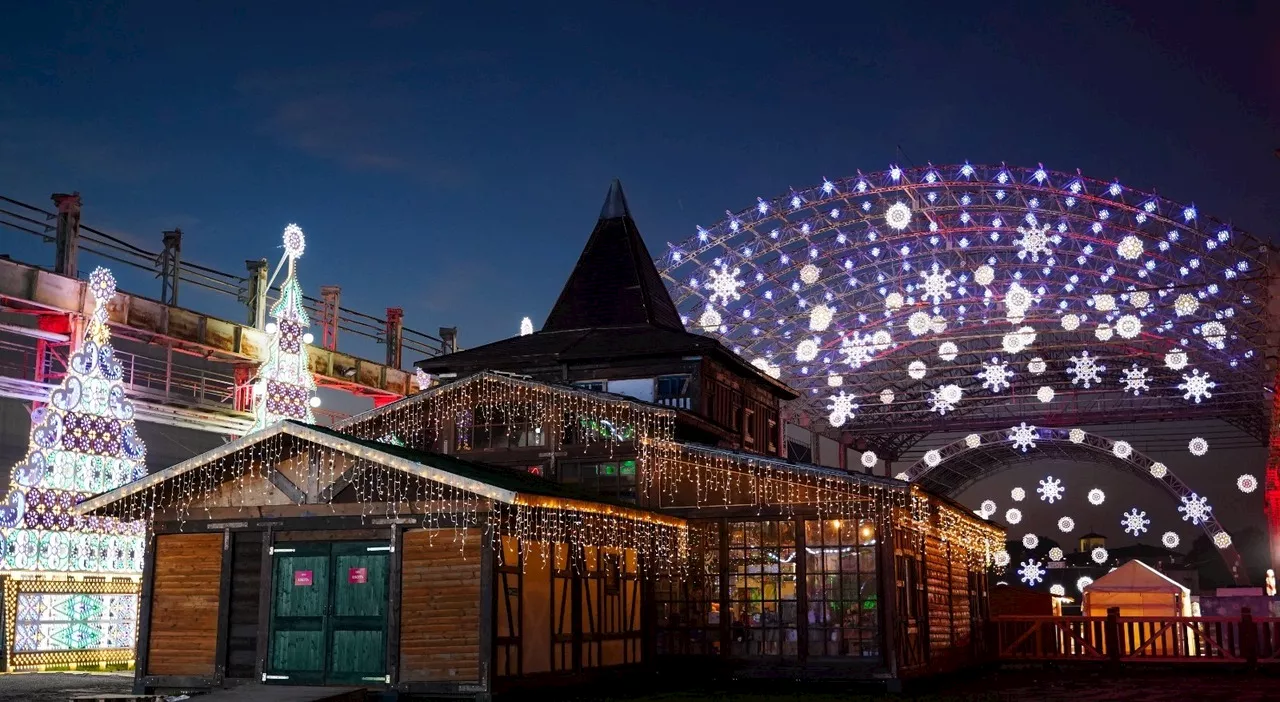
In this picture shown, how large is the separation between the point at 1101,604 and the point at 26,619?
2888 cm

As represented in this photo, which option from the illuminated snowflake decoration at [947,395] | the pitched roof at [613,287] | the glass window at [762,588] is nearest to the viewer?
the glass window at [762,588]

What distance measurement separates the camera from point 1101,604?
3722cm

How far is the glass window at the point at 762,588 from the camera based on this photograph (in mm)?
22875

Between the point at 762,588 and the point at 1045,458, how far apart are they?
6413cm

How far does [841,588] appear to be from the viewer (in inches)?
888

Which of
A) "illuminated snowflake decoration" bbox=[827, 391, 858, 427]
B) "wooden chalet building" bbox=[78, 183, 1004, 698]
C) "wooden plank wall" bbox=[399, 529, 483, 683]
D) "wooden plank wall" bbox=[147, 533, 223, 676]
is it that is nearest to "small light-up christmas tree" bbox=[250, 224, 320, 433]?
"wooden chalet building" bbox=[78, 183, 1004, 698]

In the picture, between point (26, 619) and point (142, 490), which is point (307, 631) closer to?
point (142, 490)

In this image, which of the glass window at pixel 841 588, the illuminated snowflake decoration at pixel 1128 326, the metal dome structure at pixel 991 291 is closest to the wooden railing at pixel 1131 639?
the glass window at pixel 841 588

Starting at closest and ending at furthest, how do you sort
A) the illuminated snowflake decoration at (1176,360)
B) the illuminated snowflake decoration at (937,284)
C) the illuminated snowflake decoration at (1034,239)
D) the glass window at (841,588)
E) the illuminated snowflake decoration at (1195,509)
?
the glass window at (841,588) < the illuminated snowflake decoration at (1034,239) < the illuminated snowflake decoration at (1176,360) < the illuminated snowflake decoration at (937,284) < the illuminated snowflake decoration at (1195,509)

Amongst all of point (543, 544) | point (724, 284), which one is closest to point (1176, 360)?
point (724, 284)

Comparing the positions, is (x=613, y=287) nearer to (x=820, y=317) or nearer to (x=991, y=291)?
(x=820, y=317)

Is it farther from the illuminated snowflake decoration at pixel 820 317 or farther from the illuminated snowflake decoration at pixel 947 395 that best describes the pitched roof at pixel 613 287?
the illuminated snowflake decoration at pixel 947 395

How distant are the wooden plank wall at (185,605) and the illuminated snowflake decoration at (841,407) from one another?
36.6 meters

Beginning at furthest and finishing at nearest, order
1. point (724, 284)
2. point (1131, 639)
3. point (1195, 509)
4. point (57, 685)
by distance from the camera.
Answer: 1. point (1195, 509)
2. point (724, 284)
3. point (1131, 639)
4. point (57, 685)
